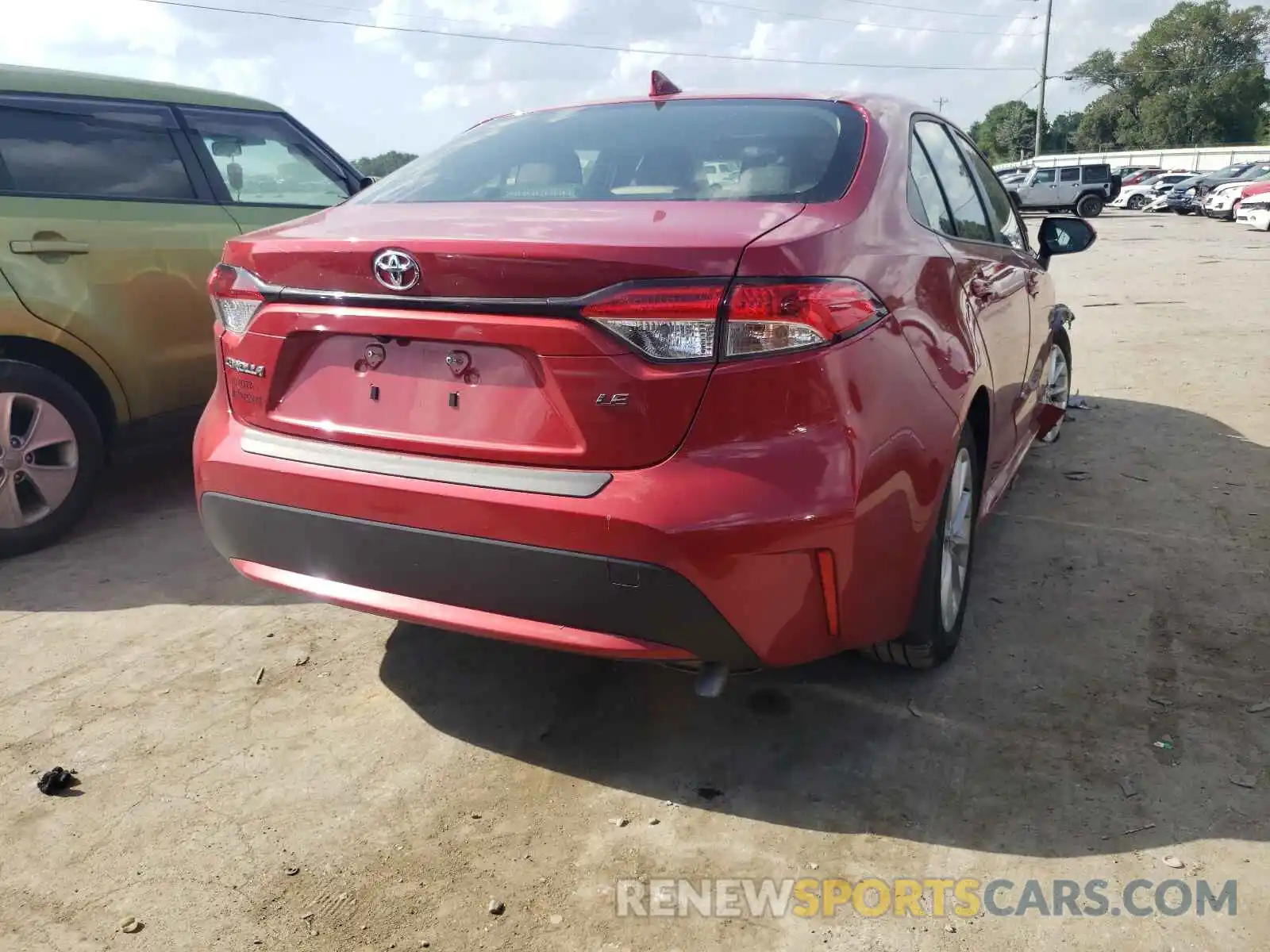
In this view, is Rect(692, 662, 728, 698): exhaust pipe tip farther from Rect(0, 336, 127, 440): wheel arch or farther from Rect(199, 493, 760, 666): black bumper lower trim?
Rect(0, 336, 127, 440): wheel arch

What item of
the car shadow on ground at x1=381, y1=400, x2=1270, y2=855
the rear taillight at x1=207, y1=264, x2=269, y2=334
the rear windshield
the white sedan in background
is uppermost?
the rear windshield

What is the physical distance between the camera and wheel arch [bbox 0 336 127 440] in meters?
3.83

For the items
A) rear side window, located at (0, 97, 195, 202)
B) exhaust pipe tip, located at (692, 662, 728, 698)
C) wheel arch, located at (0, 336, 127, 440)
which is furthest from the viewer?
rear side window, located at (0, 97, 195, 202)

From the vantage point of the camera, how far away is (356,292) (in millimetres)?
2238

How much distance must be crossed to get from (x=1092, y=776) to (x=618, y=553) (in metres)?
1.32

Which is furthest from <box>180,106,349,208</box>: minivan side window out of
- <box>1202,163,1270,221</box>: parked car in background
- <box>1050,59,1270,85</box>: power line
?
<box>1050,59,1270,85</box>: power line

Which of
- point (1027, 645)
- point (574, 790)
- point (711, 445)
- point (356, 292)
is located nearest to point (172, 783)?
point (574, 790)

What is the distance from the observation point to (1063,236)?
4469mm

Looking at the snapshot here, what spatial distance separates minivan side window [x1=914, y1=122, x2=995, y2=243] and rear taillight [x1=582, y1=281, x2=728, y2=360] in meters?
1.40

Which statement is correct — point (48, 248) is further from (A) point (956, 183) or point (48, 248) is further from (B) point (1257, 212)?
(B) point (1257, 212)

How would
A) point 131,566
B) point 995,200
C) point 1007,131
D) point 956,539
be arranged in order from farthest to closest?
point 1007,131, point 995,200, point 131,566, point 956,539

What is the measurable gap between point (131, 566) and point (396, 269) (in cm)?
229

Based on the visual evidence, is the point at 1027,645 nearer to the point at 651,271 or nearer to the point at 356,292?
the point at 651,271

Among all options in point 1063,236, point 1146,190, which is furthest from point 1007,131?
point 1063,236
